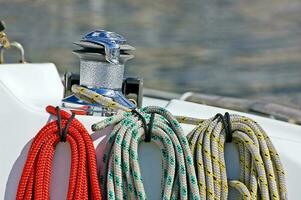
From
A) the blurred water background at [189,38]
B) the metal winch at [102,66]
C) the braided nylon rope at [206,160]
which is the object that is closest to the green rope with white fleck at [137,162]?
the braided nylon rope at [206,160]

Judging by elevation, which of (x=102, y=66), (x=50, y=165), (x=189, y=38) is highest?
(x=189, y=38)

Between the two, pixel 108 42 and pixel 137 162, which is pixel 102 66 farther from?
pixel 137 162

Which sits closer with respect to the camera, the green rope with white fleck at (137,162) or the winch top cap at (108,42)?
the green rope with white fleck at (137,162)

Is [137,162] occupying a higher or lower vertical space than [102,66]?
lower

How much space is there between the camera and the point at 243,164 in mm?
1396

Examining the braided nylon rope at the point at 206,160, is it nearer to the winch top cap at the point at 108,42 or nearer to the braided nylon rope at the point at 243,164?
the braided nylon rope at the point at 243,164

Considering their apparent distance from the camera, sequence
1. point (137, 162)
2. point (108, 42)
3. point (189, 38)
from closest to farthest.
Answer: point (137, 162) < point (108, 42) < point (189, 38)

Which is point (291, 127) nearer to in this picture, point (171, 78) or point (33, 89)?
point (33, 89)

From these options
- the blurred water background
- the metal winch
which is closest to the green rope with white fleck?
the metal winch

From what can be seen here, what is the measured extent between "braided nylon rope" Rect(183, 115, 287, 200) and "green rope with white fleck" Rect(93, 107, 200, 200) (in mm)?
26

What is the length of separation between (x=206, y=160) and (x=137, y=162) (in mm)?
130

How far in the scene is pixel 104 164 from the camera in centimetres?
138

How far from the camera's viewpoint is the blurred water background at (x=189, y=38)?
5309 millimetres

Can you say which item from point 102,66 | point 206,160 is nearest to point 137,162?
point 206,160
